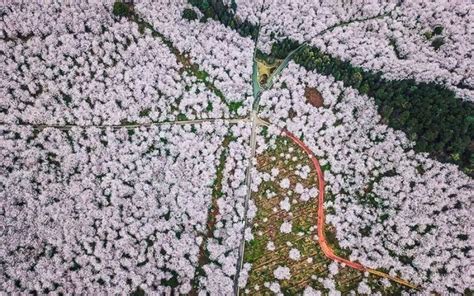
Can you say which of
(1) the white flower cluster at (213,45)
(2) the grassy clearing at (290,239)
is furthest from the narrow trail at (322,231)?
(1) the white flower cluster at (213,45)

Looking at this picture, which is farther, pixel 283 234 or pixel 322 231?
pixel 283 234

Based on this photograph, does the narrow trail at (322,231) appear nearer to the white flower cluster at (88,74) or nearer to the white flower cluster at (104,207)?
the white flower cluster at (104,207)

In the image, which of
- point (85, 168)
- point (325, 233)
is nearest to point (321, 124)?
point (325, 233)

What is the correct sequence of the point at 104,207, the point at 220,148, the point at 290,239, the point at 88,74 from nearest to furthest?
the point at 104,207 < the point at 290,239 < the point at 220,148 < the point at 88,74

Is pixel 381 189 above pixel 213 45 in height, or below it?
below

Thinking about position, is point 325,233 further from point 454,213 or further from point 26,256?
point 26,256

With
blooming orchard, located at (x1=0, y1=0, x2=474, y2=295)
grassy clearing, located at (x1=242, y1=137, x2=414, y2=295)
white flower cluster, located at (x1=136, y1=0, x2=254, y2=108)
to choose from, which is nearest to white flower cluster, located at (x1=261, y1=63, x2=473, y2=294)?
blooming orchard, located at (x1=0, y1=0, x2=474, y2=295)

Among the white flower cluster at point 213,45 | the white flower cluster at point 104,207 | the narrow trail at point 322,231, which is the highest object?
the white flower cluster at point 213,45

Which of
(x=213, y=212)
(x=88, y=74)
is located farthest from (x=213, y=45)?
(x=213, y=212)

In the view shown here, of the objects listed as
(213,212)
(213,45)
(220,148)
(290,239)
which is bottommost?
(213,212)

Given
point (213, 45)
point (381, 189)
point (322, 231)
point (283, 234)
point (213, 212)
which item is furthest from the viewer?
point (213, 45)

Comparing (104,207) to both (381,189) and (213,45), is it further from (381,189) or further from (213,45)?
(381,189)
